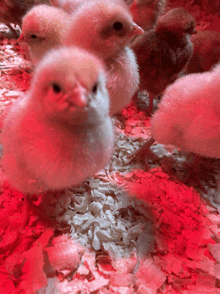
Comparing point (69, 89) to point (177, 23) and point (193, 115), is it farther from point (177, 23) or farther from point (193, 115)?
point (177, 23)

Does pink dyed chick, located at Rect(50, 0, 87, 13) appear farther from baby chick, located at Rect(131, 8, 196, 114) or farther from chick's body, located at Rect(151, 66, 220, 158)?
chick's body, located at Rect(151, 66, 220, 158)

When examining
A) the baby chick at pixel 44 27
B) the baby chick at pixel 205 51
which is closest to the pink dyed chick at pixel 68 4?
the baby chick at pixel 44 27

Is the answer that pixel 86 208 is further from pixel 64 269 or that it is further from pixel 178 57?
pixel 178 57

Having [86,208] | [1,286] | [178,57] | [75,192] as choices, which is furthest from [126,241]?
[178,57]

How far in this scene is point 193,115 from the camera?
1.03 meters

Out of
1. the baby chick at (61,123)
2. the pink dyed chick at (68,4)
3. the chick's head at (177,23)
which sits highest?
the chick's head at (177,23)

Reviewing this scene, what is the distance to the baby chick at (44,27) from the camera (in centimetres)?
120

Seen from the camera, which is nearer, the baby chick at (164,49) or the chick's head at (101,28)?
the chick's head at (101,28)

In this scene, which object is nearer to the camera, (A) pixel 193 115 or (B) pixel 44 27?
(A) pixel 193 115

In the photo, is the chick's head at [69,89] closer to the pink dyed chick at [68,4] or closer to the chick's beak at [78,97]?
the chick's beak at [78,97]

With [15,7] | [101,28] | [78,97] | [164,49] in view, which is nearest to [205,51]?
[164,49]

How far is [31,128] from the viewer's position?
72 cm

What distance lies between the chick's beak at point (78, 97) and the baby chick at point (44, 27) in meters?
0.72

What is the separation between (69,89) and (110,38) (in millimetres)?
569
